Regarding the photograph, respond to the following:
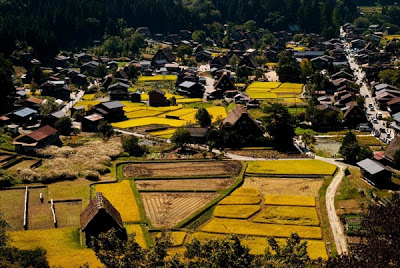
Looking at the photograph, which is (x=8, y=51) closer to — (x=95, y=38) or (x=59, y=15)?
(x=59, y=15)

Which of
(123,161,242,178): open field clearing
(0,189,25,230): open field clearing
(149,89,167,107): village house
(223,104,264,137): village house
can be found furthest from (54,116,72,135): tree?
(223,104,264,137): village house

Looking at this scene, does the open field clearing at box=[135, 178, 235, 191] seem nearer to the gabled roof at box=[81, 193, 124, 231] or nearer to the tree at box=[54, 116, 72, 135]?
the gabled roof at box=[81, 193, 124, 231]

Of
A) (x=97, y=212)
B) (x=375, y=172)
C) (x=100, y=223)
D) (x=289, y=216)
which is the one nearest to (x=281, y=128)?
(x=375, y=172)

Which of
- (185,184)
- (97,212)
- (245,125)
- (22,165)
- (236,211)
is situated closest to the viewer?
(97,212)

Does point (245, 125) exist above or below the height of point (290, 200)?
above

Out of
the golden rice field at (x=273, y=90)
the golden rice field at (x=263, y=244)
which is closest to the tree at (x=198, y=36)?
the golden rice field at (x=273, y=90)

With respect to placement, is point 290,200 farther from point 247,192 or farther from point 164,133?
point 164,133
